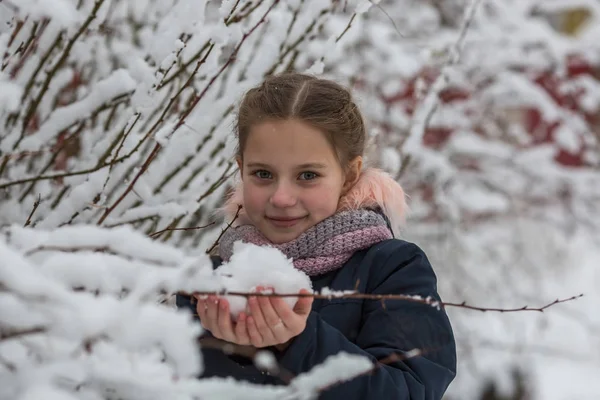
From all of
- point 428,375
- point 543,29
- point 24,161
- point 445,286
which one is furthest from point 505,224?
point 428,375

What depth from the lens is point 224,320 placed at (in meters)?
1.27

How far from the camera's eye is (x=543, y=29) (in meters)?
5.62

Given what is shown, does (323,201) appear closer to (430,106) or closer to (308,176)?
(308,176)

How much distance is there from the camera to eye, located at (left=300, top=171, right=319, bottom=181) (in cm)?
170

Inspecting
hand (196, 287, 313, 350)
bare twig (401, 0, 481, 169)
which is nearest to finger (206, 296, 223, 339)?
hand (196, 287, 313, 350)

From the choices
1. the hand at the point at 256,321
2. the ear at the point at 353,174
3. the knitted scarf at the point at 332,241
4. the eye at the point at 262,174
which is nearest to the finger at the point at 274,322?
the hand at the point at 256,321

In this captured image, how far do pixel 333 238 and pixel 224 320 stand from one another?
46cm

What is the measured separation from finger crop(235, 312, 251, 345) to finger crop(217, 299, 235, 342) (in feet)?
0.04

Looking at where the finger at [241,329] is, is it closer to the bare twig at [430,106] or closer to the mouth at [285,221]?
the mouth at [285,221]

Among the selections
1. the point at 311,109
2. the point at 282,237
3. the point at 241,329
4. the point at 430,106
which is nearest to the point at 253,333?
the point at 241,329

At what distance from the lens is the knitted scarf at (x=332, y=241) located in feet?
5.48

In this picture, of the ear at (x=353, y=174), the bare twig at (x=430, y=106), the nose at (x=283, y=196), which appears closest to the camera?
the nose at (x=283, y=196)

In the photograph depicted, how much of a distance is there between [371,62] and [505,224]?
2.86 metres

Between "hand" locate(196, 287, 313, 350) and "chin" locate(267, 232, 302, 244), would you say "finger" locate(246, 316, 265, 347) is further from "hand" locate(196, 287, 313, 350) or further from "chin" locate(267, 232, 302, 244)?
"chin" locate(267, 232, 302, 244)
